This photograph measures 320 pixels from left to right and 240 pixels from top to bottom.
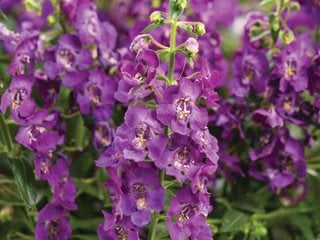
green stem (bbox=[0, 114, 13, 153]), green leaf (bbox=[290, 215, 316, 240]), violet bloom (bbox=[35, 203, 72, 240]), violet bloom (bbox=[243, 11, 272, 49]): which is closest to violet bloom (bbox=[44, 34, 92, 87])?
green stem (bbox=[0, 114, 13, 153])

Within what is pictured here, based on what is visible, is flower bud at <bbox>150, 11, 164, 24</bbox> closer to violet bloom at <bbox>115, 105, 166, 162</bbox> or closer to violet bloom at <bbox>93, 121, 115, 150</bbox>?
→ violet bloom at <bbox>115, 105, 166, 162</bbox>

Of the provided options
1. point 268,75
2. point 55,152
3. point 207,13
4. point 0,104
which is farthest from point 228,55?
point 0,104

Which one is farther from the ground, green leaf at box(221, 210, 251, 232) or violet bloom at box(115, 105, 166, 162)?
violet bloom at box(115, 105, 166, 162)

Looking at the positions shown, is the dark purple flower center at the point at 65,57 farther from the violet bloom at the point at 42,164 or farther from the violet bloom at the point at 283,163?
the violet bloom at the point at 283,163

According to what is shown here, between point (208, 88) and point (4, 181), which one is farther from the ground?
point (208, 88)

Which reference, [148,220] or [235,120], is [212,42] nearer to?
[235,120]

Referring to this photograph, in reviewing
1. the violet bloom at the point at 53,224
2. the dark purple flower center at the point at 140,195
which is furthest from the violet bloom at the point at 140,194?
the violet bloom at the point at 53,224

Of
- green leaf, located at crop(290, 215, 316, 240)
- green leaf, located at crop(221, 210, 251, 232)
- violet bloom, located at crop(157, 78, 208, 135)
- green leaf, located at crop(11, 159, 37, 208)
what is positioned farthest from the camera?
green leaf, located at crop(290, 215, 316, 240)
